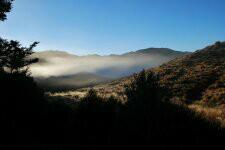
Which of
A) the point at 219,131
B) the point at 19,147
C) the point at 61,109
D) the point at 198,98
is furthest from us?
the point at 198,98

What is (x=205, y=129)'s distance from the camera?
547 inches

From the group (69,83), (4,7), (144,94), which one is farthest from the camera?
(69,83)

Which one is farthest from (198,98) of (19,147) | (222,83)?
(19,147)

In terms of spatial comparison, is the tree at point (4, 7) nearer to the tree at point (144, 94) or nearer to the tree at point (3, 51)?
the tree at point (3, 51)

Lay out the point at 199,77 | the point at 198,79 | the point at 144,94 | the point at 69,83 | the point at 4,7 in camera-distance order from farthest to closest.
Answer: the point at 69,83 → the point at 199,77 → the point at 198,79 → the point at 4,7 → the point at 144,94

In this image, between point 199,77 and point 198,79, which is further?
point 199,77

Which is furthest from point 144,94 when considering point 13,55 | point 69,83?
point 69,83

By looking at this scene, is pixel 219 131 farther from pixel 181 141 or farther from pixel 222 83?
pixel 222 83

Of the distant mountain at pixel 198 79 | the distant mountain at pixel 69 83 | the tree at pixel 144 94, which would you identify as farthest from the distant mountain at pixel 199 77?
the distant mountain at pixel 69 83

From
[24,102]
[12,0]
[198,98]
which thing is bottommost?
[198,98]

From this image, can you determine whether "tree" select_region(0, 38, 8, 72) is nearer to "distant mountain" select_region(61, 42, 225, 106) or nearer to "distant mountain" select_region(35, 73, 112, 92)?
"distant mountain" select_region(61, 42, 225, 106)

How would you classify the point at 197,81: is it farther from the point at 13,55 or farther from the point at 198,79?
the point at 13,55

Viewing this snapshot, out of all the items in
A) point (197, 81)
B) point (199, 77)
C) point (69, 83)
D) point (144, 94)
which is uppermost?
point (144, 94)

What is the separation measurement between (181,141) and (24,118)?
544 cm
